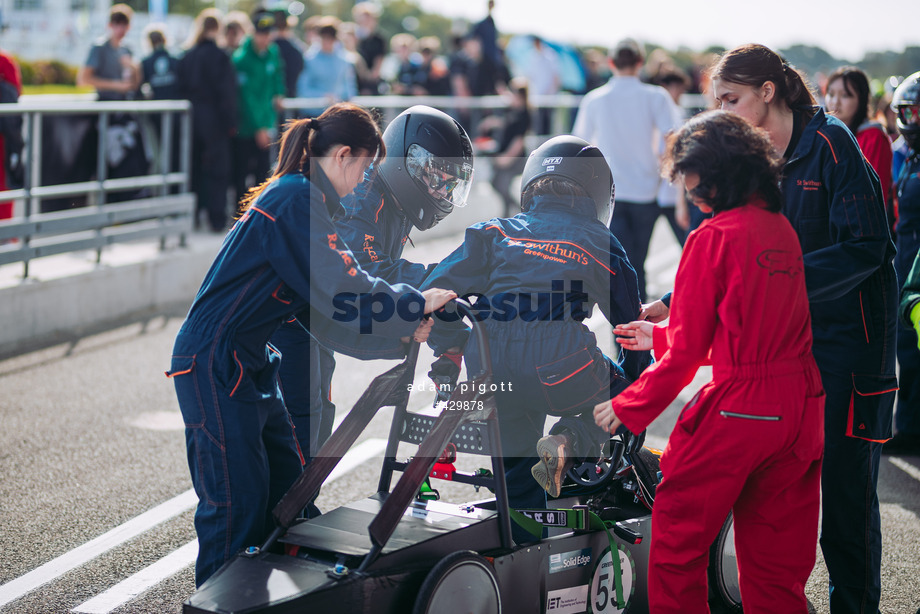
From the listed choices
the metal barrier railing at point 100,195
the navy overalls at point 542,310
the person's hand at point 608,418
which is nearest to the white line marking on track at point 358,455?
the navy overalls at point 542,310

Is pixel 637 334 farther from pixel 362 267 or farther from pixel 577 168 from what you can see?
pixel 362 267

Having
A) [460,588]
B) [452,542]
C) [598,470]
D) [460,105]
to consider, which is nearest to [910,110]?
[598,470]

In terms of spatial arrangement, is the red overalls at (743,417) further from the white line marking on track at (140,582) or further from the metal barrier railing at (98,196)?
the metal barrier railing at (98,196)

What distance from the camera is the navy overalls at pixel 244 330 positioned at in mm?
3502

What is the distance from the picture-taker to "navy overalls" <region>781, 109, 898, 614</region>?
12.2 ft

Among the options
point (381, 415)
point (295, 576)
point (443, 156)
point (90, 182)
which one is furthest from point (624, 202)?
point (295, 576)

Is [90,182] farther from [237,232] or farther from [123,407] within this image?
[237,232]

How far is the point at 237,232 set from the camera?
3.59 m

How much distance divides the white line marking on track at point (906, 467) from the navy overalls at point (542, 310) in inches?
112

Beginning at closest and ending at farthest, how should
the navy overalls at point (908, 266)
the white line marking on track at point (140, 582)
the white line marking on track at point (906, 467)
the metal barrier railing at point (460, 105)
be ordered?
1. the white line marking on track at point (140, 582)
2. the navy overalls at point (908, 266)
3. the white line marking on track at point (906, 467)
4. the metal barrier railing at point (460, 105)

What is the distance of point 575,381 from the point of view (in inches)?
152

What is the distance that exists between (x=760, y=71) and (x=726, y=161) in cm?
80

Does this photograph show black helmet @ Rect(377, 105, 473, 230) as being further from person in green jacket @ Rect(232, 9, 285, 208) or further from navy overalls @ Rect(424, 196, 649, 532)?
person in green jacket @ Rect(232, 9, 285, 208)
